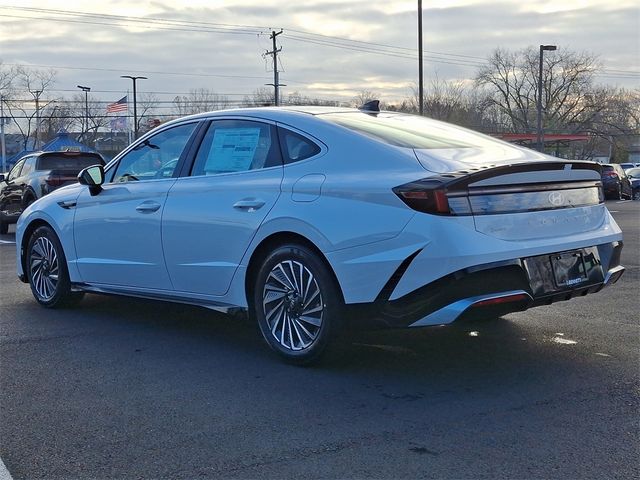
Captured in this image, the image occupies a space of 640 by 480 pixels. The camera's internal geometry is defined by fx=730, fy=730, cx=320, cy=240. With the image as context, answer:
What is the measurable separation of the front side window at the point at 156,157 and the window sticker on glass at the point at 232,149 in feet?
1.07

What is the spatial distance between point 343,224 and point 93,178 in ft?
8.85

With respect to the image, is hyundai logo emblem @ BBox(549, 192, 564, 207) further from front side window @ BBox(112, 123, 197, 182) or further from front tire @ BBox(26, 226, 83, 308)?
front tire @ BBox(26, 226, 83, 308)

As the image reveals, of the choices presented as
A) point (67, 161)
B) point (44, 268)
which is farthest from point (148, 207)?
point (67, 161)

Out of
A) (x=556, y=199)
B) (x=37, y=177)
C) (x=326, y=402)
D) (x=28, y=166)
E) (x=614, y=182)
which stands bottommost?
(x=326, y=402)

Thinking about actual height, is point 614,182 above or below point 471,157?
below

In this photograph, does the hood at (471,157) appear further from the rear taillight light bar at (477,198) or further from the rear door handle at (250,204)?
the rear door handle at (250,204)

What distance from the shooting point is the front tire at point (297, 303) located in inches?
170

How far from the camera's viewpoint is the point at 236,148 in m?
5.19

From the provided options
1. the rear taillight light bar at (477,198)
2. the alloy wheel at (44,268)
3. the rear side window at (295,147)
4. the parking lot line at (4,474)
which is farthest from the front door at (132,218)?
the parking lot line at (4,474)

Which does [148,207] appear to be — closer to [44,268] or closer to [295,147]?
[295,147]

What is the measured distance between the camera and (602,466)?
3094mm

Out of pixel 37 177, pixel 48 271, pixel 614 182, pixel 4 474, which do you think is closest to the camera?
pixel 4 474

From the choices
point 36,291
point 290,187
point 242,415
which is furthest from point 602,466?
point 36,291

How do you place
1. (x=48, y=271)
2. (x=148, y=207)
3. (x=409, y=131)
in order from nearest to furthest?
1. (x=409, y=131)
2. (x=148, y=207)
3. (x=48, y=271)
